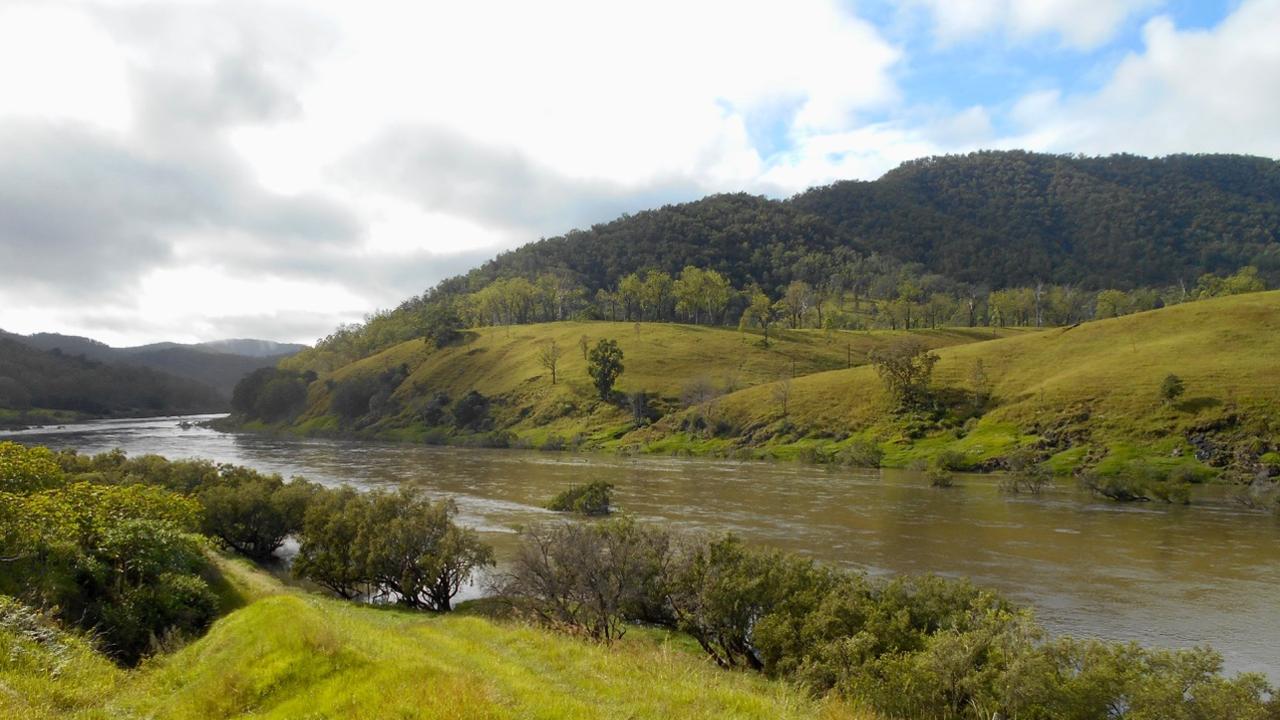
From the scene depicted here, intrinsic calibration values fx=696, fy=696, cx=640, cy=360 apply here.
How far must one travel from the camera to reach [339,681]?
13.6 m

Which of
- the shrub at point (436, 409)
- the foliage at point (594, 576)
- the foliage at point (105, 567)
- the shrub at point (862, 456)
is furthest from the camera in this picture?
the shrub at point (436, 409)

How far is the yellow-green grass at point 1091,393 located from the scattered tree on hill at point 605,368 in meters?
22.6

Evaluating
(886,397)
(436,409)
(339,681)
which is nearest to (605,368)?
(436,409)

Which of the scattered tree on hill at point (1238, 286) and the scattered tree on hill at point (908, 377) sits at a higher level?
the scattered tree on hill at point (1238, 286)

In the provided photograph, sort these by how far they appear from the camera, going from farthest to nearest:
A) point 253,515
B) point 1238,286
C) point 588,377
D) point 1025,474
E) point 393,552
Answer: point 1238,286, point 588,377, point 1025,474, point 253,515, point 393,552

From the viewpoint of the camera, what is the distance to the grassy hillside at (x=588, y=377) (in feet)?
477

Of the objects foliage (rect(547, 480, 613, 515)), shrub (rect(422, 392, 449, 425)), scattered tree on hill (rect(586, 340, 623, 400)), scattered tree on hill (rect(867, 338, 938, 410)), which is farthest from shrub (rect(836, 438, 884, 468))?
shrub (rect(422, 392, 449, 425))

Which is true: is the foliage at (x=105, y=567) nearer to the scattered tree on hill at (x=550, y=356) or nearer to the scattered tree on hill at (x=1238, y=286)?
the scattered tree on hill at (x=550, y=356)

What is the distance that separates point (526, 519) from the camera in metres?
57.4

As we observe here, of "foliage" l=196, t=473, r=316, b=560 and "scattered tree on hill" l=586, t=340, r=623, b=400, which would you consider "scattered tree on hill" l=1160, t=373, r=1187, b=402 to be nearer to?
"scattered tree on hill" l=586, t=340, r=623, b=400

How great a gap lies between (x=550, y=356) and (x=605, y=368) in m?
28.1

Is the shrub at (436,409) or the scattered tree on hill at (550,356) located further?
the scattered tree on hill at (550,356)

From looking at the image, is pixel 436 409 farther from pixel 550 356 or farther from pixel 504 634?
pixel 504 634

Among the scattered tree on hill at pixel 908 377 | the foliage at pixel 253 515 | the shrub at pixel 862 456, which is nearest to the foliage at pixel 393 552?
the foliage at pixel 253 515
